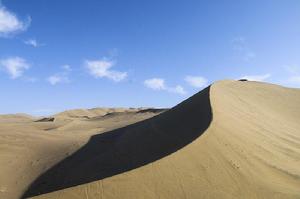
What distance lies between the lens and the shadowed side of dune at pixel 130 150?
9.18m

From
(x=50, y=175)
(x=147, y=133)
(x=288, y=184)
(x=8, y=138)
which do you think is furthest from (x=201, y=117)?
(x=8, y=138)

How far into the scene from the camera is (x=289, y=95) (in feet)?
69.7

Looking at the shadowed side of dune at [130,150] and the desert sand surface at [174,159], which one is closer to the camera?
the desert sand surface at [174,159]

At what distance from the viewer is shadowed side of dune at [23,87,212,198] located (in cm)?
918

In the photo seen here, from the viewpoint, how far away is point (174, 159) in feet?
28.3

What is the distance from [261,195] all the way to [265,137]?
4.25m

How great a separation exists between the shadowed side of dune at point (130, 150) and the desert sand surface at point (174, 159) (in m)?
0.03

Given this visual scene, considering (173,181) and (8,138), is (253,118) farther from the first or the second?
(8,138)

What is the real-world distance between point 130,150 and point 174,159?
93.5 inches

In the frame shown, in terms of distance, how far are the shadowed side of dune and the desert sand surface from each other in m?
0.03

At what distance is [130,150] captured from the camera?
35.3 ft

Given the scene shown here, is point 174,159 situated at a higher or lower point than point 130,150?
lower

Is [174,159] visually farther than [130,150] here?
No

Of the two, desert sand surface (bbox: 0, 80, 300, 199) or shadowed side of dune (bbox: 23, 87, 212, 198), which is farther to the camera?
shadowed side of dune (bbox: 23, 87, 212, 198)
